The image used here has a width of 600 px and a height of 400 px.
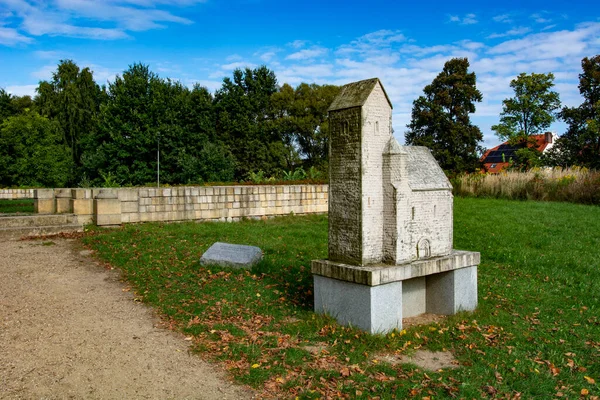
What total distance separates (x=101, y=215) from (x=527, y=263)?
10020 millimetres

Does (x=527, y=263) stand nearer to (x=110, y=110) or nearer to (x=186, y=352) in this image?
(x=186, y=352)

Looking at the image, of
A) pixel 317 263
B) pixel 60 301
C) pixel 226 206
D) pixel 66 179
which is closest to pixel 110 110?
pixel 66 179

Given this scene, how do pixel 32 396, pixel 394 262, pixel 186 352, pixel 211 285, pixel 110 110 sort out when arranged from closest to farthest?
pixel 32 396, pixel 186 352, pixel 394 262, pixel 211 285, pixel 110 110

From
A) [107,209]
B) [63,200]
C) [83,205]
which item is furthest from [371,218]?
[63,200]

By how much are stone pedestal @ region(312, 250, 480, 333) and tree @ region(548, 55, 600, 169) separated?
27837mm

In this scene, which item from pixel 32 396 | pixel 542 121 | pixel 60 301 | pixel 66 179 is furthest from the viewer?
pixel 66 179

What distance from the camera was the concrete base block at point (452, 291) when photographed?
5.73 meters

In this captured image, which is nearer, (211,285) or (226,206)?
(211,285)

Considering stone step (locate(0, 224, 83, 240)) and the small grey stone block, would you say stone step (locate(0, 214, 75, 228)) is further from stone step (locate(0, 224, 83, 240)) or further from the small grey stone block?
the small grey stone block

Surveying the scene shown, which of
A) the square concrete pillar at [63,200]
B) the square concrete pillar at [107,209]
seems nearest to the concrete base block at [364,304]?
the square concrete pillar at [107,209]

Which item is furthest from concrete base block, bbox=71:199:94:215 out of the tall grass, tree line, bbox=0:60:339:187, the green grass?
tree line, bbox=0:60:339:187

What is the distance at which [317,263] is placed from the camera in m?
5.37

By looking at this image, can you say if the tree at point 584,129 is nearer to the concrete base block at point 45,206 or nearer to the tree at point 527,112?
the tree at point 527,112

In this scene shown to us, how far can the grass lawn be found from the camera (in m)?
4.02
